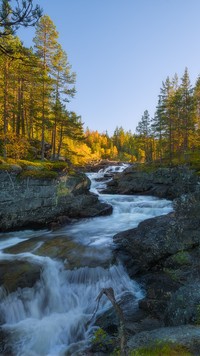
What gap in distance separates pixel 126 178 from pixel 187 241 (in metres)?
19.8

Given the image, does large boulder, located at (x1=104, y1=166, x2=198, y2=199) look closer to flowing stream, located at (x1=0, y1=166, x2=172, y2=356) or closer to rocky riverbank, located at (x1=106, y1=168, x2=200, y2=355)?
flowing stream, located at (x1=0, y1=166, x2=172, y2=356)

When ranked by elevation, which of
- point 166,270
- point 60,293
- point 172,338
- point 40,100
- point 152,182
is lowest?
point 60,293

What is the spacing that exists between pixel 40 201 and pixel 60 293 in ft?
27.0

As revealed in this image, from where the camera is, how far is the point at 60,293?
9.51 metres

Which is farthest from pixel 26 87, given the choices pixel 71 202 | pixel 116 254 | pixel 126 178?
pixel 116 254

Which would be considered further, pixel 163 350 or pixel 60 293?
pixel 60 293

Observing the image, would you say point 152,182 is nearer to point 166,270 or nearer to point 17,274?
point 166,270

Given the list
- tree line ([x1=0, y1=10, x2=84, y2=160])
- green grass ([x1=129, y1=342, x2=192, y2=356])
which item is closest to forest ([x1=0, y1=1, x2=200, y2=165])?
tree line ([x1=0, y1=10, x2=84, y2=160])

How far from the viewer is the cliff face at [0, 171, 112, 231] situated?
15.6m

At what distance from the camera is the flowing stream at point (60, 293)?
756 cm

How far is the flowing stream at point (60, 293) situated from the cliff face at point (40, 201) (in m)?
1.74

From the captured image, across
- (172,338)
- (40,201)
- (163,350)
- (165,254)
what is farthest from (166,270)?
(40,201)

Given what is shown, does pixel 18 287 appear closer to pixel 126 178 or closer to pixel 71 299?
pixel 71 299

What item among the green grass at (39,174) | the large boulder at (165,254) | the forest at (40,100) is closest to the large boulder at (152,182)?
the forest at (40,100)
